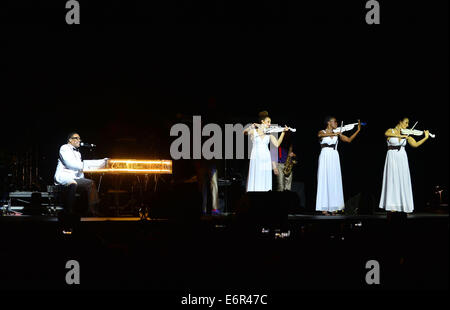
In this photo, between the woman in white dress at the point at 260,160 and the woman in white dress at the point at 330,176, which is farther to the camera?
the woman in white dress at the point at 330,176

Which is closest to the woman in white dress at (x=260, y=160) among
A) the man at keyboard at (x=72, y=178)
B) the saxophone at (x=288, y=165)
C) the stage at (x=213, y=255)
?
the saxophone at (x=288, y=165)

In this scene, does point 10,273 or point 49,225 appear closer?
point 10,273

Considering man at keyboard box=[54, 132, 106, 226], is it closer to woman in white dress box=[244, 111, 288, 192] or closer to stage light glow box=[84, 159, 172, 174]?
stage light glow box=[84, 159, 172, 174]

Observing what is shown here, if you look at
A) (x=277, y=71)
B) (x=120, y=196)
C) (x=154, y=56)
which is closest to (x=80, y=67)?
(x=154, y=56)

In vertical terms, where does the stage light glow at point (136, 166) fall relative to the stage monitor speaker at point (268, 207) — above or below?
above

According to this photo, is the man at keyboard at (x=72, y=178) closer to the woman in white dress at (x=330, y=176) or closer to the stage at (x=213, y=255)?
the stage at (x=213, y=255)

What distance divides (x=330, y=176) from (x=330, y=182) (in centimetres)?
10

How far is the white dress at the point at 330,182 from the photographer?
8.41 metres

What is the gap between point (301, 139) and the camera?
34.2 feet

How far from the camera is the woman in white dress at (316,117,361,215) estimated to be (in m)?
8.41

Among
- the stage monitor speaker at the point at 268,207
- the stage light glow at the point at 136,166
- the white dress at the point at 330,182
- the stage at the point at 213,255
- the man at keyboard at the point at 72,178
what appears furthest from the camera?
the white dress at the point at 330,182

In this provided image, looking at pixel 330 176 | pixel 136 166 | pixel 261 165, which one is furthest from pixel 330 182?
pixel 136 166
